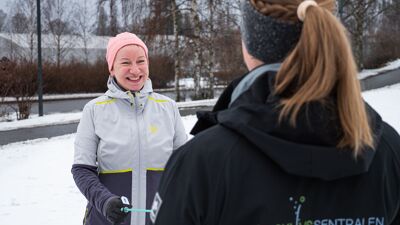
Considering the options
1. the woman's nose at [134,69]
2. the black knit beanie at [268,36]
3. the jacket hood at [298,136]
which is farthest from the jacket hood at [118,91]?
the jacket hood at [298,136]

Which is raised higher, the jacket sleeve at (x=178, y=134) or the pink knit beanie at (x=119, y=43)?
the pink knit beanie at (x=119, y=43)

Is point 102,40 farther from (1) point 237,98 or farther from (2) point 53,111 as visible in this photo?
(1) point 237,98

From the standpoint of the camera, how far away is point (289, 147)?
103cm

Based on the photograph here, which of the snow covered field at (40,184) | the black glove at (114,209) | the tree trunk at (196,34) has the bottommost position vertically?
the snow covered field at (40,184)

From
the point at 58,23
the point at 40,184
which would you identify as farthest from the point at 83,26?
the point at 40,184

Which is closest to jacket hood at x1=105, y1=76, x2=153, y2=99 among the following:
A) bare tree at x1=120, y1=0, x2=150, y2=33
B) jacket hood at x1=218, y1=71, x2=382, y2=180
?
jacket hood at x1=218, y1=71, x2=382, y2=180

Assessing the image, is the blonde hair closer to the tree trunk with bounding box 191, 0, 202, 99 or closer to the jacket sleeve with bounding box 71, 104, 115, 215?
the jacket sleeve with bounding box 71, 104, 115, 215

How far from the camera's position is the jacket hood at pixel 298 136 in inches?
40.6

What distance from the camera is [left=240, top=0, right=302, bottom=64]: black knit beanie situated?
1141mm

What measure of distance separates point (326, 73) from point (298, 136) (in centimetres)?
15

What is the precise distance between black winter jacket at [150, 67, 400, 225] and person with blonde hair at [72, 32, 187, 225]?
118 cm

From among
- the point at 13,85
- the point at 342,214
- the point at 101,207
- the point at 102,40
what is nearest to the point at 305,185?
the point at 342,214

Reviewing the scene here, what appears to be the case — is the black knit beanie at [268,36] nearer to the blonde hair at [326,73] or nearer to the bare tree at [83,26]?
the blonde hair at [326,73]

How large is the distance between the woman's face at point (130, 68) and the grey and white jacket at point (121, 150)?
8 centimetres
